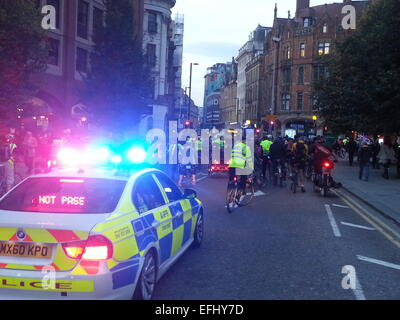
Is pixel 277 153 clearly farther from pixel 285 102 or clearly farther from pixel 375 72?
pixel 285 102

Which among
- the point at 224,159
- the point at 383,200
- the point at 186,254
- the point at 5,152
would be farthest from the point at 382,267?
the point at 224,159

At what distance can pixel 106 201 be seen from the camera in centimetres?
495

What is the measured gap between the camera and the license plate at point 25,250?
4254mm

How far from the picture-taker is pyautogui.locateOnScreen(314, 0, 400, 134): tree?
22.8 metres

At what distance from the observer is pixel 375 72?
947 inches

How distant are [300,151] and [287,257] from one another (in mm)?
10152

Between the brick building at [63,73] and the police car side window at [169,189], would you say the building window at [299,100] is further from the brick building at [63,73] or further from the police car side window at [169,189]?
the police car side window at [169,189]

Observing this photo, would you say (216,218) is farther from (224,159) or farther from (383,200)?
(224,159)

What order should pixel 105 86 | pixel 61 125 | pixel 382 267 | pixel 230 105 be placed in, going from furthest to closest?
pixel 230 105, pixel 61 125, pixel 105 86, pixel 382 267

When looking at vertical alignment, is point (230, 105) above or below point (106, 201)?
above

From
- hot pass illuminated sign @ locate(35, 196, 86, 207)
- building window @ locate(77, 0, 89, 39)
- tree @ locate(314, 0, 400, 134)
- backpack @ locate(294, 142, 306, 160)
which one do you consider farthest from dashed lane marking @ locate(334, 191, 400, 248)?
building window @ locate(77, 0, 89, 39)

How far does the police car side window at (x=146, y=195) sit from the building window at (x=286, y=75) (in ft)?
217

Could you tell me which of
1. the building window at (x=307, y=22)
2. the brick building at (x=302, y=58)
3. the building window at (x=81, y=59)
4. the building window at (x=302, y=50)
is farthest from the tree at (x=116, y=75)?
the building window at (x=307, y=22)

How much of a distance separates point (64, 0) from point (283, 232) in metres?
24.7
